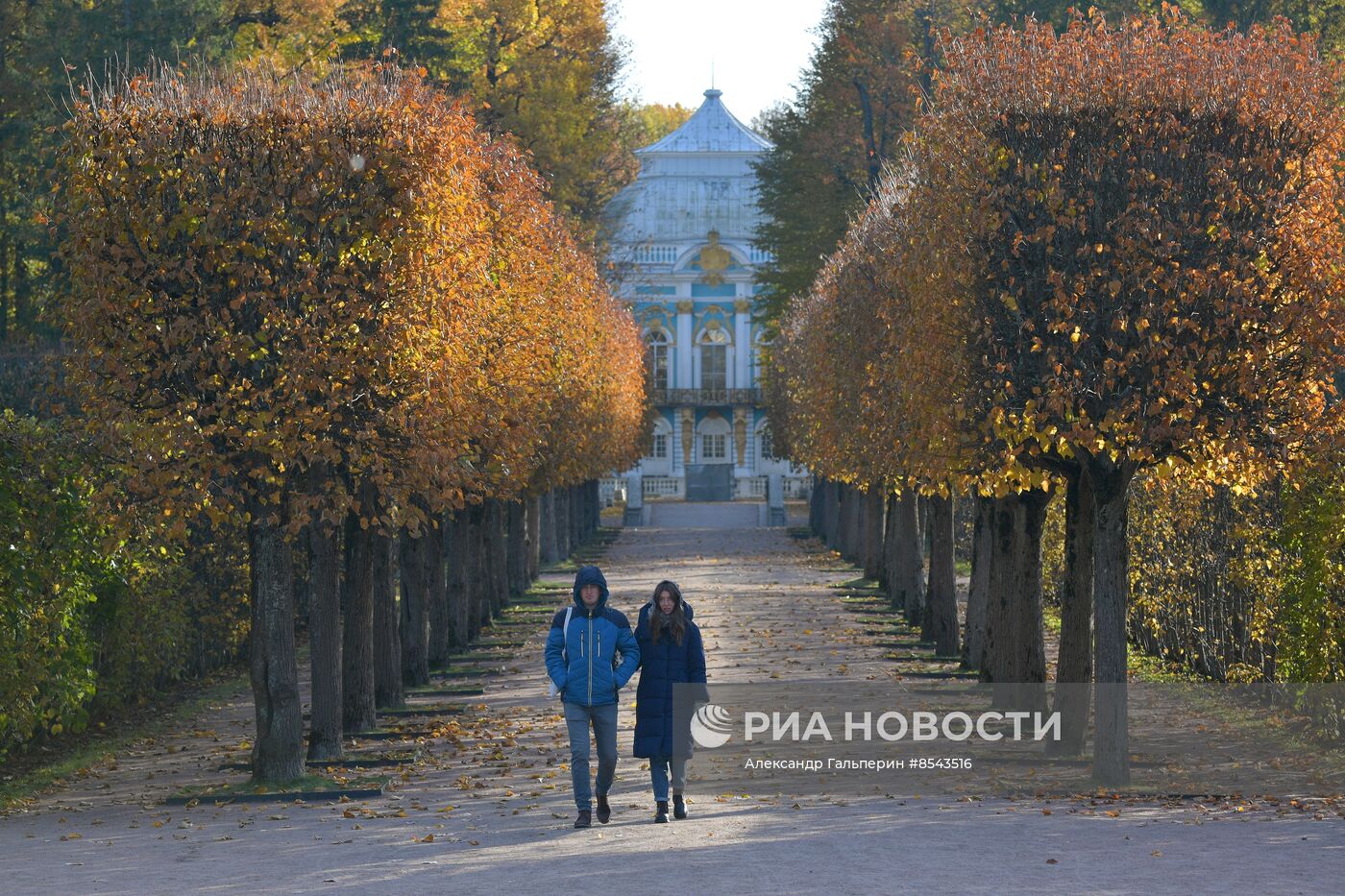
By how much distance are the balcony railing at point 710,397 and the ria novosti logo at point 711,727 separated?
229 ft

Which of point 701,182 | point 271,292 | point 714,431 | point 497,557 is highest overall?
point 701,182

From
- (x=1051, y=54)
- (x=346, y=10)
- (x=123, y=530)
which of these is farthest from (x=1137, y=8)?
(x=123, y=530)

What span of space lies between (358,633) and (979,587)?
7.79 meters

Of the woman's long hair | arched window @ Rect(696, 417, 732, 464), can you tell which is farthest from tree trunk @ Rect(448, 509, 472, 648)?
arched window @ Rect(696, 417, 732, 464)

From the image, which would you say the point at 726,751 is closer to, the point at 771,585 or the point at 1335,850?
the point at 1335,850

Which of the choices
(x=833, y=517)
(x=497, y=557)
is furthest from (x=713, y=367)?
(x=497, y=557)

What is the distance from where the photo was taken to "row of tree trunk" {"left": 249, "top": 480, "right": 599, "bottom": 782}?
15547 mm

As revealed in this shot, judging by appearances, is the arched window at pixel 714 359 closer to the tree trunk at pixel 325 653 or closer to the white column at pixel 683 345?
the white column at pixel 683 345

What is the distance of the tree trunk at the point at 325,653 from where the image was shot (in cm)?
1672

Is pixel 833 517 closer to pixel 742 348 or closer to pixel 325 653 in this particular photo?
pixel 742 348

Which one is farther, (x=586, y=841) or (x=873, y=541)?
(x=873, y=541)

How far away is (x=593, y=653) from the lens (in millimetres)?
12352

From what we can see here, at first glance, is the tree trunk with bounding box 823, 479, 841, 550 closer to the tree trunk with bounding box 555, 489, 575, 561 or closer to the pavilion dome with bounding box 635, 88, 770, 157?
the tree trunk with bounding box 555, 489, 575, 561

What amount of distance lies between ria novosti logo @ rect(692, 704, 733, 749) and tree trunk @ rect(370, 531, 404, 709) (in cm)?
372
